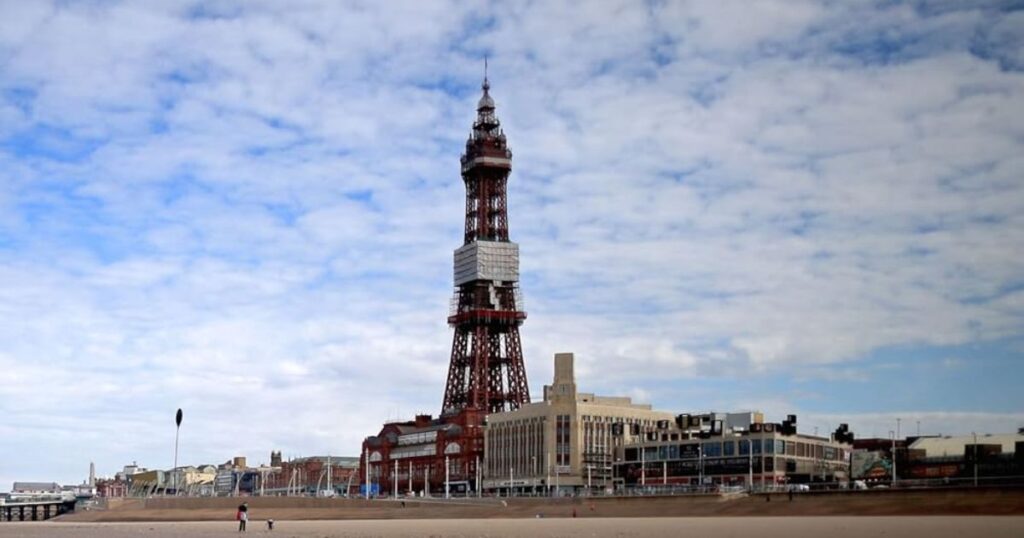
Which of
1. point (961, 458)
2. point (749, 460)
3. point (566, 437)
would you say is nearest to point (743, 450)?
point (749, 460)

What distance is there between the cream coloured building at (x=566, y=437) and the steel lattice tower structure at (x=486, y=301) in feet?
50.6

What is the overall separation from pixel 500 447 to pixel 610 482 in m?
19.4

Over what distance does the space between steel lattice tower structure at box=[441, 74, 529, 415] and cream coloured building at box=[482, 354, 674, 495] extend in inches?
607

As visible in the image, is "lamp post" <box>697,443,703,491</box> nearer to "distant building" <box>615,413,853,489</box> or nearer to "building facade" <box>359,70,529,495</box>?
"distant building" <box>615,413,853,489</box>

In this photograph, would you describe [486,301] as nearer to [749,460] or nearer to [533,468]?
[533,468]

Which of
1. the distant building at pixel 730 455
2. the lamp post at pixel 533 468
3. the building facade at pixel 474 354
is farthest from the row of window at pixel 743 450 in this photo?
the building facade at pixel 474 354

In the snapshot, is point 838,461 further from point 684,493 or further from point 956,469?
point 684,493

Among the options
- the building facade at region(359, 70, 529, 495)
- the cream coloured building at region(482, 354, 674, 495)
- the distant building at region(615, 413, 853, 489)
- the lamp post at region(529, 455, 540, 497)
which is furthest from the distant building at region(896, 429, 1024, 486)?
the building facade at region(359, 70, 529, 495)

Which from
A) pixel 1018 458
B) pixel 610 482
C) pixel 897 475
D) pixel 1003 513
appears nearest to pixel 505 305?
pixel 610 482

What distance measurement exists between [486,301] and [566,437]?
3113 centimetres

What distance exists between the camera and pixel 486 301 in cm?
16750

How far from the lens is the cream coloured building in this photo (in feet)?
458

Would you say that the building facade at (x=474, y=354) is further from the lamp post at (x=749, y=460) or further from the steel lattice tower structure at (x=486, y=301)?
the lamp post at (x=749, y=460)

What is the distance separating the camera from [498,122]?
176500mm
